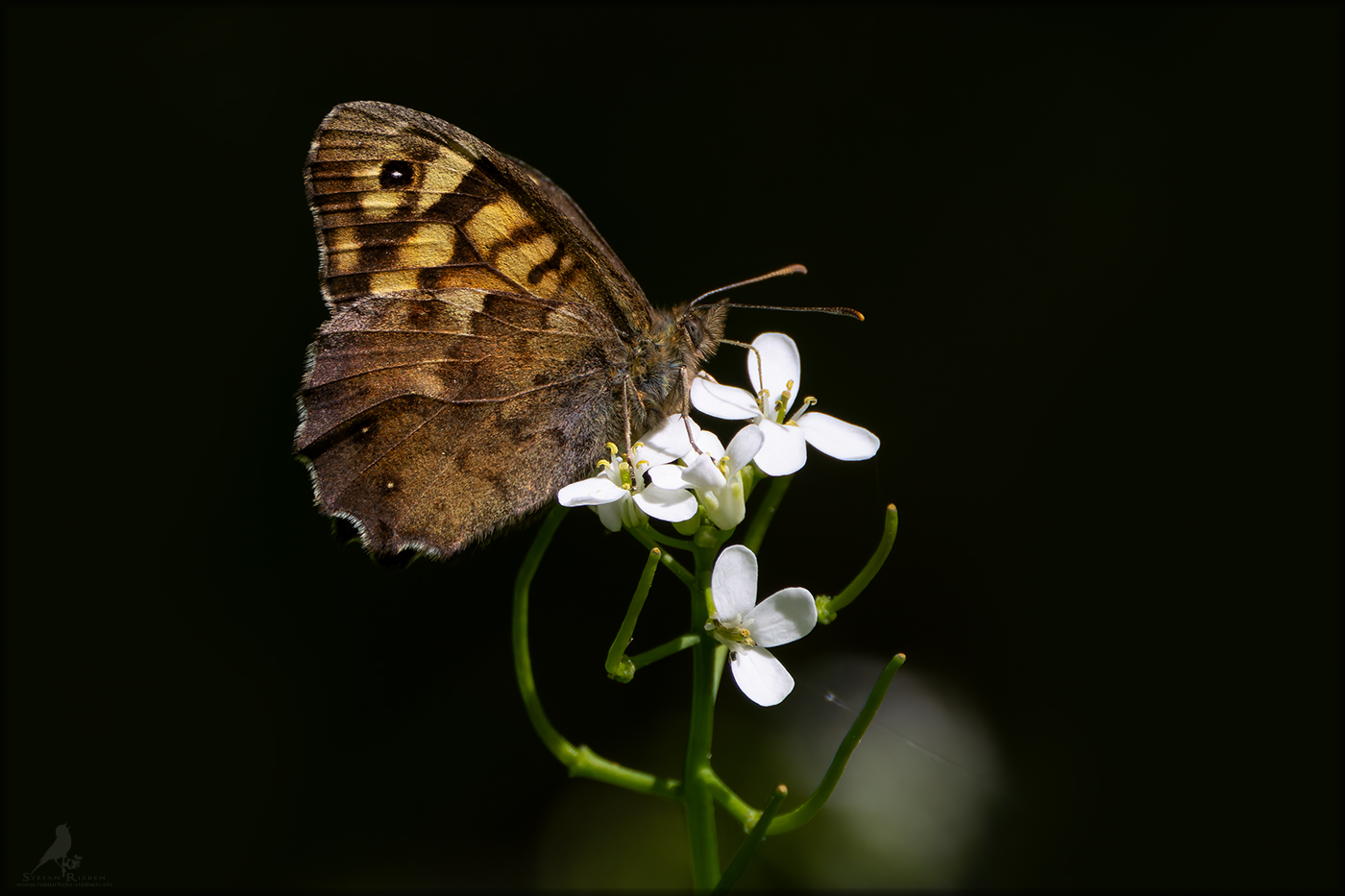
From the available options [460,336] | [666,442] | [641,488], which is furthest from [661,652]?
[460,336]

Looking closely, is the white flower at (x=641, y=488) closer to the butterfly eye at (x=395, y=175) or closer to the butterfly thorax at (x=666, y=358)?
the butterfly thorax at (x=666, y=358)

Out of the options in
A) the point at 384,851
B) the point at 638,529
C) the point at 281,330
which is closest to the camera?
the point at 638,529

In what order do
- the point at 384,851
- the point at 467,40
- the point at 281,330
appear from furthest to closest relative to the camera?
the point at 467,40, the point at 281,330, the point at 384,851

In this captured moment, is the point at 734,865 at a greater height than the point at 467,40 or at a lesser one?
lesser

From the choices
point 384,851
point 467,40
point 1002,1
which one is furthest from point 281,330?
point 1002,1

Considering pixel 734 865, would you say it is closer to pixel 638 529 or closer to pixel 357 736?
pixel 638 529

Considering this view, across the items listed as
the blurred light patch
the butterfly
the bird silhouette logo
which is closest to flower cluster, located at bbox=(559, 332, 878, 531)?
the butterfly

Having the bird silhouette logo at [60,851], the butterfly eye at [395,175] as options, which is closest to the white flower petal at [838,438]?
the butterfly eye at [395,175]

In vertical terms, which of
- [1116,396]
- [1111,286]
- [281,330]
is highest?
[1111,286]
